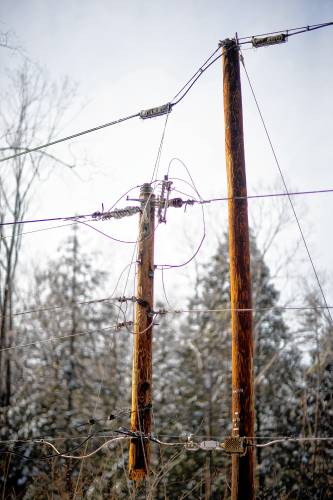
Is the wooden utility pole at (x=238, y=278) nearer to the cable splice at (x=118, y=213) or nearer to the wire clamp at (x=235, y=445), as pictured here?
the wire clamp at (x=235, y=445)

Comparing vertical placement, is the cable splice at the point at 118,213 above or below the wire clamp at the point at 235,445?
above

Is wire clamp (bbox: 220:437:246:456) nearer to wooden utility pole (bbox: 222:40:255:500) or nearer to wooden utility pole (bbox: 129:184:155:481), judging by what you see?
wooden utility pole (bbox: 222:40:255:500)

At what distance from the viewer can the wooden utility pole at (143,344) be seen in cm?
545

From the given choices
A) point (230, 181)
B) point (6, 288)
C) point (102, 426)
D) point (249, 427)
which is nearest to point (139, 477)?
point (249, 427)

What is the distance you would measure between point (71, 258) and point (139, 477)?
724 inches

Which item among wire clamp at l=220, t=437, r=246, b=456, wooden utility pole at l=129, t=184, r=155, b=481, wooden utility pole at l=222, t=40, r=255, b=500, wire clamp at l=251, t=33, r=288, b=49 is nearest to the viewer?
wire clamp at l=220, t=437, r=246, b=456

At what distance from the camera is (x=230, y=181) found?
551cm

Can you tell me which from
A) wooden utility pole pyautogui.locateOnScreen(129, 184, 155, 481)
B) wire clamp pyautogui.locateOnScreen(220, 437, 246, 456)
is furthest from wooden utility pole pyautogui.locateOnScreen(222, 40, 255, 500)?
wooden utility pole pyautogui.locateOnScreen(129, 184, 155, 481)

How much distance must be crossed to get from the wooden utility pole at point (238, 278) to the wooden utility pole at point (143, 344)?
1271 mm

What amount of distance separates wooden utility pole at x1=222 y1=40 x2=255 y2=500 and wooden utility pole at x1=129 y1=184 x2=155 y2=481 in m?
1.27

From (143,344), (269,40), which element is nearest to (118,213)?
(143,344)

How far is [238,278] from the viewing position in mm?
5215

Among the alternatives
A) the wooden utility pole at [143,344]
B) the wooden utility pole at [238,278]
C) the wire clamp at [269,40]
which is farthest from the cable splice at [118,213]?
the wire clamp at [269,40]

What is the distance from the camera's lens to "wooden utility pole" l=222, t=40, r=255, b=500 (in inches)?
187
